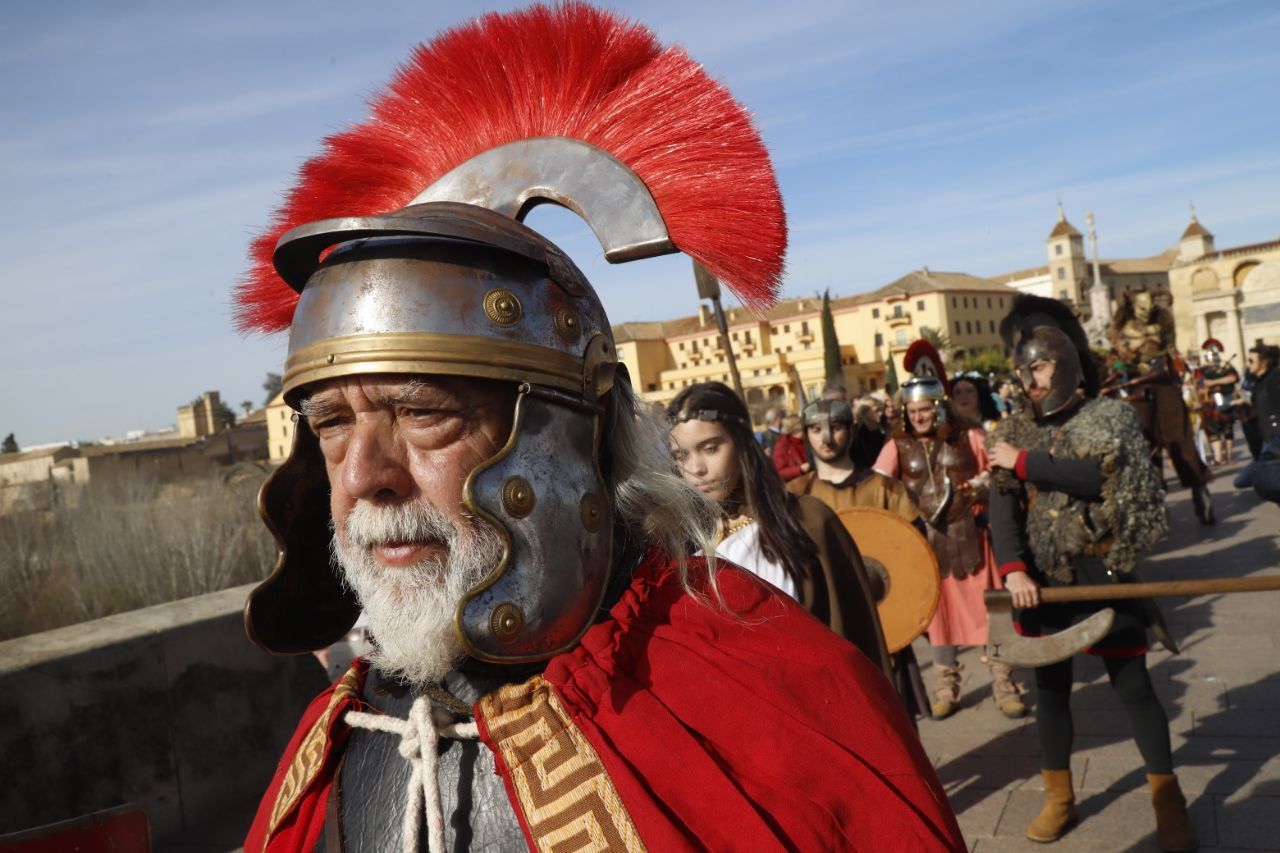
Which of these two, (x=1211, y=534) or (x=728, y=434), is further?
(x=1211, y=534)

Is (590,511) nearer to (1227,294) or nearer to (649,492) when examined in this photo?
(649,492)

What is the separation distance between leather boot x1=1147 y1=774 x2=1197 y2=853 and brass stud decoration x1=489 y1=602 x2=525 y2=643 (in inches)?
141

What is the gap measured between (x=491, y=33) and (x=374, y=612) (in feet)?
3.97

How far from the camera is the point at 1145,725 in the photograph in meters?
4.22

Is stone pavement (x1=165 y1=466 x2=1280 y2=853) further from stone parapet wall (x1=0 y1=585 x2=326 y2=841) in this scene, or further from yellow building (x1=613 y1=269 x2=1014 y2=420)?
yellow building (x1=613 y1=269 x2=1014 y2=420)

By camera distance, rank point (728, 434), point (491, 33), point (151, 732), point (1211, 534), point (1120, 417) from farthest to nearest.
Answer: point (1211, 534)
point (151, 732)
point (1120, 417)
point (728, 434)
point (491, 33)

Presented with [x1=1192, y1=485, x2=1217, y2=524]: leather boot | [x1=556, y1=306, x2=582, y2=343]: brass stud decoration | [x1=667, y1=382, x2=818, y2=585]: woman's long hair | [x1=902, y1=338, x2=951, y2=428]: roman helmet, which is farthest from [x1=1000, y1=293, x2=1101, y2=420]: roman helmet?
[x1=1192, y1=485, x2=1217, y2=524]: leather boot

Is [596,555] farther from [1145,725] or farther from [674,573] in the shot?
[1145,725]

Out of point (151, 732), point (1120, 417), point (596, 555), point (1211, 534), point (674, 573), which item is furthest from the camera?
point (1211, 534)

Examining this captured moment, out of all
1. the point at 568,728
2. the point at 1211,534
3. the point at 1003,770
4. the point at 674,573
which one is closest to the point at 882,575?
the point at 1003,770

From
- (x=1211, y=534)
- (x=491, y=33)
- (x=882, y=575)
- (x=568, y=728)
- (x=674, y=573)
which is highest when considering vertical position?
(x=491, y=33)

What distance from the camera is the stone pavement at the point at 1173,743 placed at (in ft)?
14.6

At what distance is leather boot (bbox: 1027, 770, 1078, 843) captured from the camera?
445 centimetres

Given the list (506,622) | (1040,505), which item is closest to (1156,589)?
(1040,505)
